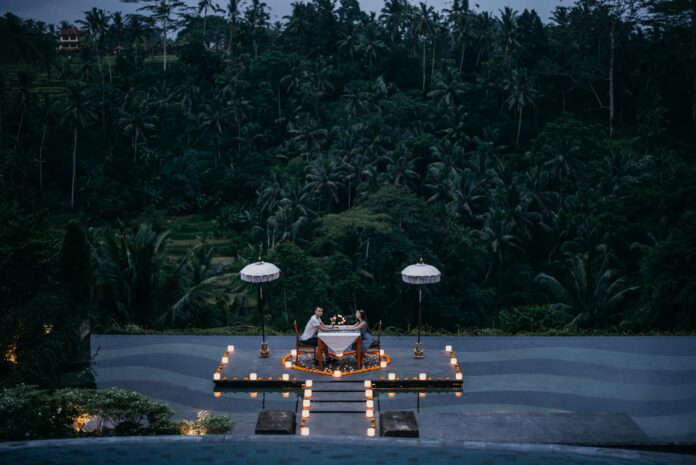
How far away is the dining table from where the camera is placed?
550 inches

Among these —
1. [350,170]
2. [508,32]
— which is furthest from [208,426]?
[508,32]

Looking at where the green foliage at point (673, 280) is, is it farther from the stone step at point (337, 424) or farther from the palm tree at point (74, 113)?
the palm tree at point (74, 113)

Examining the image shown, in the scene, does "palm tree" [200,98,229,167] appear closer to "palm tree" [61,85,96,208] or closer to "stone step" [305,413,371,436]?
"palm tree" [61,85,96,208]

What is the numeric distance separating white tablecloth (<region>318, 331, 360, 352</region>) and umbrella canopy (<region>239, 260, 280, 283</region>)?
1407 millimetres

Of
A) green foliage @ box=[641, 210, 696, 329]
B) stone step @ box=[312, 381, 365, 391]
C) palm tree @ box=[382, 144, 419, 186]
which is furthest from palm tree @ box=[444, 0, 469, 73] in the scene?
stone step @ box=[312, 381, 365, 391]

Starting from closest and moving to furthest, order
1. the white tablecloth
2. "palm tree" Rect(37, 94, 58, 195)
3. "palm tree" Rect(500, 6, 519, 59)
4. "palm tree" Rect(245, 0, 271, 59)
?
1. the white tablecloth
2. "palm tree" Rect(37, 94, 58, 195)
3. "palm tree" Rect(500, 6, 519, 59)
4. "palm tree" Rect(245, 0, 271, 59)

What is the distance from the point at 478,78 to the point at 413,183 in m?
20.2

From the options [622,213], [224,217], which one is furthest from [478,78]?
[622,213]

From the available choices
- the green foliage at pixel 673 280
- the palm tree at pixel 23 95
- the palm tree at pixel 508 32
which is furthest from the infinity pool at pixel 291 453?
the palm tree at pixel 508 32

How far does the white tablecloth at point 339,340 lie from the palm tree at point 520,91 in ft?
164

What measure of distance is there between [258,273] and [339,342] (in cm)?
190

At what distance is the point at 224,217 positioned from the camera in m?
56.8

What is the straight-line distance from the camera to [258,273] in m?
14.3

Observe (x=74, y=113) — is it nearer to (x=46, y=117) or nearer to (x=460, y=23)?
(x=46, y=117)
